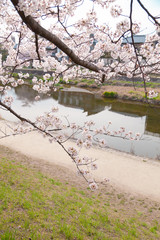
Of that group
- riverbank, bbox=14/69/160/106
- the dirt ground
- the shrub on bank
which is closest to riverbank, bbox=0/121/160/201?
riverbank, bbox=14/69/160/106

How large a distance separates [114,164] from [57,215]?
3.91 meters

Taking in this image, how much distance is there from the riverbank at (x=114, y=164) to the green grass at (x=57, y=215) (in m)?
1.37

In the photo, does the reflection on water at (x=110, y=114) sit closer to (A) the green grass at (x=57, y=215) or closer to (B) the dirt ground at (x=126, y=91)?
(B) the dirt ground at (x=126, y=91)

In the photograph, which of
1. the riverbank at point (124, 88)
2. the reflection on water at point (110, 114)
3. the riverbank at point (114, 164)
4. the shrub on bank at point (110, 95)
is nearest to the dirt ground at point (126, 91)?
the riverbank at point (124, 88)

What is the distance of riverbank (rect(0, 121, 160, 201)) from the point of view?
5.94 meters

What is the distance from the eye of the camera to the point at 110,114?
48.5ft

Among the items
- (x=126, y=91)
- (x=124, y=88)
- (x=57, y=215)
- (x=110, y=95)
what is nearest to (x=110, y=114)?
(x=110, y=95)

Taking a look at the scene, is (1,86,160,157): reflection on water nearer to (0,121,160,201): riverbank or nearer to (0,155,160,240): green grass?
(0,121,160,201): riverbank

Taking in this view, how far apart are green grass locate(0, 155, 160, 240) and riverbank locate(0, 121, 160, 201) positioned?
137cm

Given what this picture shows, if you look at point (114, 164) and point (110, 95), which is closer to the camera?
point (114, 164)

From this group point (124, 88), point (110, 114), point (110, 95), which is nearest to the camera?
point (110, 114)

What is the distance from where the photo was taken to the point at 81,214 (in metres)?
3.88

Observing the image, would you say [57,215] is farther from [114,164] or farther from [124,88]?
[124,88]

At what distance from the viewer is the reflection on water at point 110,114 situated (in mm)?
9396
